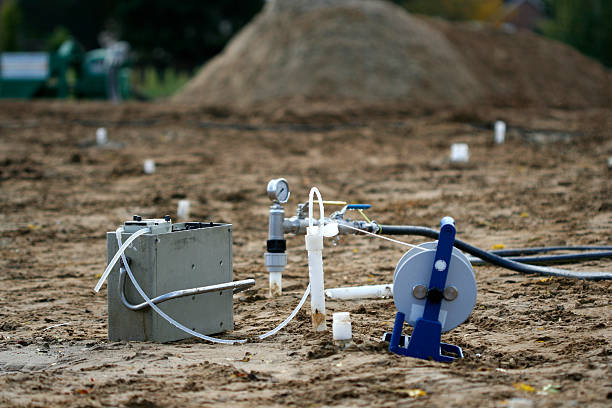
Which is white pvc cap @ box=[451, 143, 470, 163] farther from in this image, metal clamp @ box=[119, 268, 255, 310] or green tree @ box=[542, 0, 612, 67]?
green tree @ box=[542, 0, 612, 67]

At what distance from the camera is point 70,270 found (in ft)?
21.0

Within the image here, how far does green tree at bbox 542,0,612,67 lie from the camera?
3559cm

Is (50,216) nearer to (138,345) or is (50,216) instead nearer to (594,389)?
(138,345)

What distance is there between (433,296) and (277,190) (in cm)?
152

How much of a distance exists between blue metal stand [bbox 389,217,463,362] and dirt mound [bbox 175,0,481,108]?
15.5 metres

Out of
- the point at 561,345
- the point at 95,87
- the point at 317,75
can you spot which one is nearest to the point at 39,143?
the point at 317,75

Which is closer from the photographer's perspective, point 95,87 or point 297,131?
point 297,131

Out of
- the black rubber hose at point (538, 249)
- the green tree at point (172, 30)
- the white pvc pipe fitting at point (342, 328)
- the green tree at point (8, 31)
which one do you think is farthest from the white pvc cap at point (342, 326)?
the green tree at point (172, 30)

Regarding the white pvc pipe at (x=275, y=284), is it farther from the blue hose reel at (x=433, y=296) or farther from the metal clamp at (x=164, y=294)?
the blue hose reel at (x=433, y=296)

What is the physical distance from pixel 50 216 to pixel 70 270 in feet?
8.32

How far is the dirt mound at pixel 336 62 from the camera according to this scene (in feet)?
65.7

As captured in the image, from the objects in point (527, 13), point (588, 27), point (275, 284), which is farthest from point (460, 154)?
point (527, 13)

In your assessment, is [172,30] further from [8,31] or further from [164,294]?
[164,294]

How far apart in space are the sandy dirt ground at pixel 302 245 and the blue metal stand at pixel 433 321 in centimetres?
12
